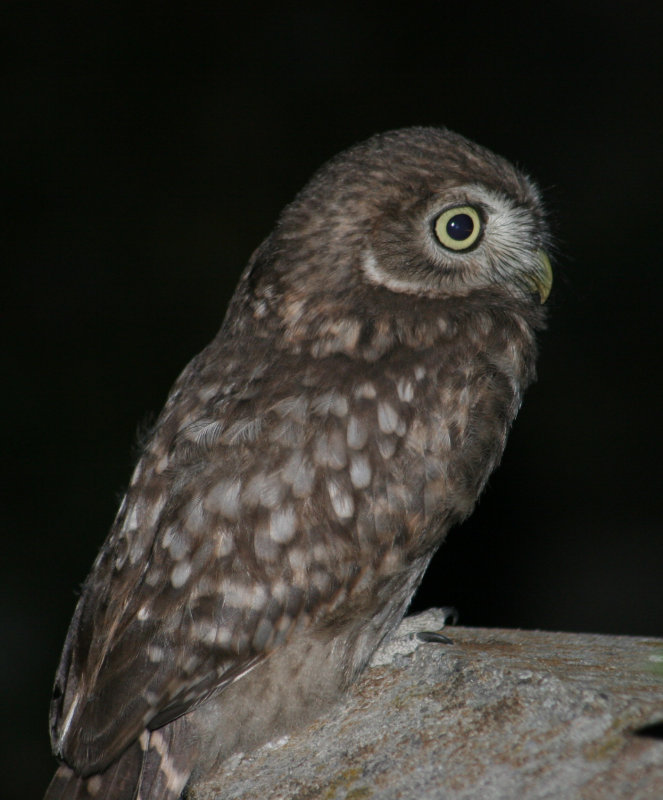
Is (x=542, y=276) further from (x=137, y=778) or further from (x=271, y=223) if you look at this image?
(x=271, y=223)

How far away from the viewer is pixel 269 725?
84.3 inches

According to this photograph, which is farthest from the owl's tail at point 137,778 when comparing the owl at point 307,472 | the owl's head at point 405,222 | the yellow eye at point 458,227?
the yellow eye at point 458,227

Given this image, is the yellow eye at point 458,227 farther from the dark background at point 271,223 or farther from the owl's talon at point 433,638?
the dark background at point 271,223

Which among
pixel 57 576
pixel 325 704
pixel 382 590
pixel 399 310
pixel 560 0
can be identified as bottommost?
pixel 57 576

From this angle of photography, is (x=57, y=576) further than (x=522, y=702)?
Yes

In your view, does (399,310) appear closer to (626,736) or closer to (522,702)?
(522,702)

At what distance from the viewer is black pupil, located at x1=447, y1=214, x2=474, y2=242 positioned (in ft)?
7.71

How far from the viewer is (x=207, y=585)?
201 centimetres

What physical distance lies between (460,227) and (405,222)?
152 millimetres

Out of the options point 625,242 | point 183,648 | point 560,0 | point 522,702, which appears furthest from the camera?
point 560,0

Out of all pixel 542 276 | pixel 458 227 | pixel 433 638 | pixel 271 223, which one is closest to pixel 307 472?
pixel 433 638

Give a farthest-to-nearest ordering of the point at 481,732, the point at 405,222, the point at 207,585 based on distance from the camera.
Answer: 1. the point at 405,222
2. the point at 207,585
3. the point at 481,732

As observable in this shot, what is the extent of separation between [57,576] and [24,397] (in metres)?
1.19

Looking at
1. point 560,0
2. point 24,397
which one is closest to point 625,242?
point 560,0
